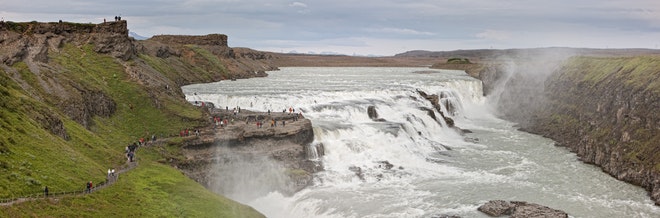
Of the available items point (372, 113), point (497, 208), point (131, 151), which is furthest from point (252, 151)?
point (372, 113)

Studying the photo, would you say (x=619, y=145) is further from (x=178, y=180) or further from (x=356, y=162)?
(x=178, y=180)

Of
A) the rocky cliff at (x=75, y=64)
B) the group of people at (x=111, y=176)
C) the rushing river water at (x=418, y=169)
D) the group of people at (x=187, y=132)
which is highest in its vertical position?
the rocky cliff at (x=75, y=64)

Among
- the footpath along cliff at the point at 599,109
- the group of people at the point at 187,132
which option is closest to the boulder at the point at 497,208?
the footpath along cliff at the point at 599,109

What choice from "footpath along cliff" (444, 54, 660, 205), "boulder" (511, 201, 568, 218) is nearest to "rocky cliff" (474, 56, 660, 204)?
"footpath along cliff" (444, 54, 660, 205)

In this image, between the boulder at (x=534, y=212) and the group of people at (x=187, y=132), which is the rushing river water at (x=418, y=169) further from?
the group of people at (x=187, y=132)

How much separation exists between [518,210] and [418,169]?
13.6 m

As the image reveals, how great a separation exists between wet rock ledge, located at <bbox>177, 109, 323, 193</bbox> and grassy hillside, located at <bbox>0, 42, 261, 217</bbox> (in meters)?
3.05

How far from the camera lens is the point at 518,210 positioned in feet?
111

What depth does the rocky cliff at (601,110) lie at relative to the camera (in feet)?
142

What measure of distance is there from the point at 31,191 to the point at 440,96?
220 feet

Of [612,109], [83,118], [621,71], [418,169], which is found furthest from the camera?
[621,71]

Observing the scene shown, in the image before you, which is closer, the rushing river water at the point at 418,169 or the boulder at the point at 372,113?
the rushing river water at the point at 418,169

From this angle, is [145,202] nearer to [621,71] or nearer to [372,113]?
[372,113]

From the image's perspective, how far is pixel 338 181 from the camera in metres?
42.7
